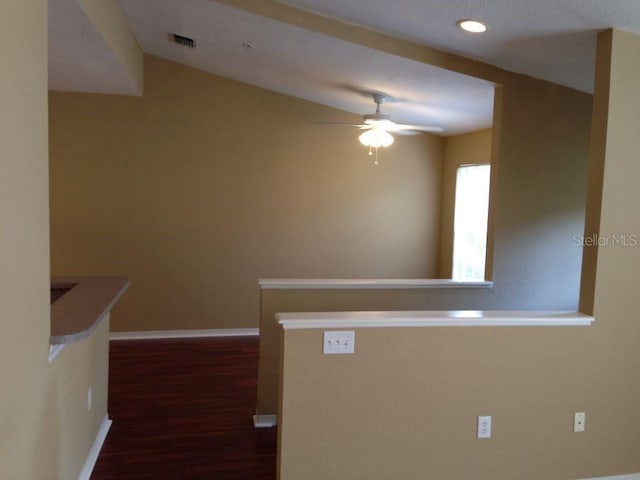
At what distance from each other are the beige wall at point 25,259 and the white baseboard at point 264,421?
1429mm

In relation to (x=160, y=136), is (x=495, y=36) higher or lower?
higher

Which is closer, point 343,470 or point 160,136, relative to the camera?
point 343,470

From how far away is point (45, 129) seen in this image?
187cm

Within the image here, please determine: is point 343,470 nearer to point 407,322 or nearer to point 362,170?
point 407,322

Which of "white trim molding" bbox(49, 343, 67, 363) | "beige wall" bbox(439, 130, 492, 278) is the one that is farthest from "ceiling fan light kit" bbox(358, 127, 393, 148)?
"white trim molding" bbox(49, 343, 67, 363)

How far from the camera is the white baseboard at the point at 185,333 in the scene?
5332 mm

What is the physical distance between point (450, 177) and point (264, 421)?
3.79 metres

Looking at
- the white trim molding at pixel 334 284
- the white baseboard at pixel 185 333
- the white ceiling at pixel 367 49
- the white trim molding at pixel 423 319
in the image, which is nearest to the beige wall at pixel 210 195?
the white baseboard at pixel 185 333

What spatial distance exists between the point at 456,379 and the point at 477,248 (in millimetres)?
3400

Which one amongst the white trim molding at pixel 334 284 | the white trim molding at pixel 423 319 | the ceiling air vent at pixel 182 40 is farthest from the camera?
the ceiling air vent at pixel 182 40

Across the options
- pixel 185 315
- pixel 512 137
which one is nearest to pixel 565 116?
pixel 512 137

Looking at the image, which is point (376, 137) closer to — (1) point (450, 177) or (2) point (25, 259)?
(1) point (450, 177)

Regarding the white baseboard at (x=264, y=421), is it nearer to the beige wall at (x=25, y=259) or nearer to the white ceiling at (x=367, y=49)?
the beige wall at (x=25, y=259)

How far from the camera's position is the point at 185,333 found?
548 cm
